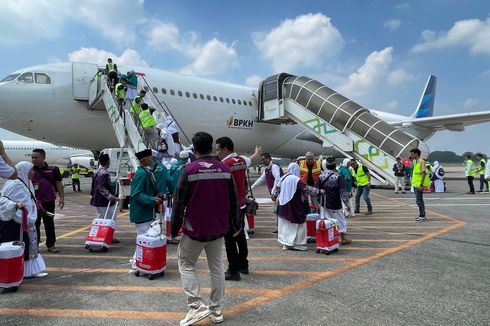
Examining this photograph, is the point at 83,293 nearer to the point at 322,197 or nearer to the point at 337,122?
the point at 322,197

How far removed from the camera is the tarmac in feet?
11.2

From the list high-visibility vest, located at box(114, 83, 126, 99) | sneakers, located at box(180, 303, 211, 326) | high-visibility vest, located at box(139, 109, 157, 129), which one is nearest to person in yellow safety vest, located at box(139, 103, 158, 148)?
high-visibility vest, located at box(139, 109, 157, 129)

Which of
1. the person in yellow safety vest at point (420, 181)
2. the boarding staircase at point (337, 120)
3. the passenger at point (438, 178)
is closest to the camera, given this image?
the person in yellow safety vest at point (420, 181)

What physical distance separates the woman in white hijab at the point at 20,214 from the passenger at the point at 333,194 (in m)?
4.40

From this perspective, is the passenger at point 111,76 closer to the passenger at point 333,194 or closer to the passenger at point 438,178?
the passenger at point 333,194

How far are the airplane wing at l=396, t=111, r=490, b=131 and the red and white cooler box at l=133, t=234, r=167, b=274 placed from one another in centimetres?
2253

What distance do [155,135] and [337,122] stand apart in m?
8.72

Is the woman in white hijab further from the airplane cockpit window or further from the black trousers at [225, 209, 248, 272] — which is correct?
the airplane cockpit window

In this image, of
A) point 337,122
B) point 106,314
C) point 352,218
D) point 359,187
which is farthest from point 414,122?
point 106,314

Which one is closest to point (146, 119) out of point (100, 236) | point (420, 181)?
point (100, 236)

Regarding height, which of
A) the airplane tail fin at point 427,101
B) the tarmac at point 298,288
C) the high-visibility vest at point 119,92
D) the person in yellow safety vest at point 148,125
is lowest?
the tarmac at point 298,288

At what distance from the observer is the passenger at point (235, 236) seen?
458cm

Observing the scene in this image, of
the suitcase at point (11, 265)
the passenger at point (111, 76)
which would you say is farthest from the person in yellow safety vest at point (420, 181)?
the passenger at point (111, 76)

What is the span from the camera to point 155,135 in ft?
38.7
